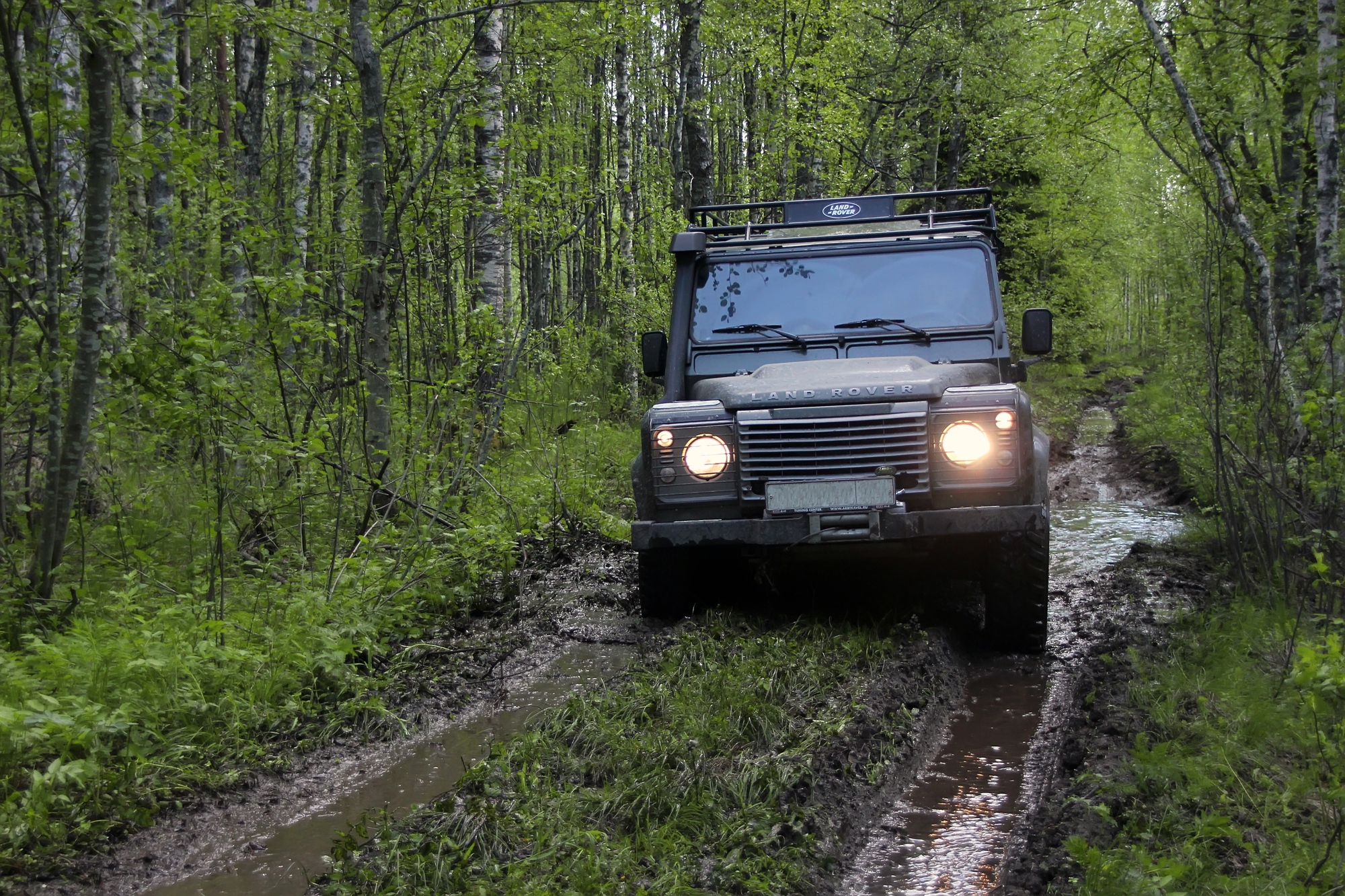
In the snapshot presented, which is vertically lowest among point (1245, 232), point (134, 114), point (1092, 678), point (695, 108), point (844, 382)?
point (1092, 678)

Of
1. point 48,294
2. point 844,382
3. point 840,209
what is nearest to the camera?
point 844,382

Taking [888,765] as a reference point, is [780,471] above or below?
above

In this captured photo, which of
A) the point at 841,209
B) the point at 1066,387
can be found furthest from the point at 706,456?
the point at 1066,387

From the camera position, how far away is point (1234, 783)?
3.26 m

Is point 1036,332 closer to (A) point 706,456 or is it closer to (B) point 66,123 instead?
(A) point 706,456

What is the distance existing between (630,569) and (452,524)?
4.11 feet

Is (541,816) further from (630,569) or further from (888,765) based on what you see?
(630,569)

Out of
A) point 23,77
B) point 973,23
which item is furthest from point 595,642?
point 973,23

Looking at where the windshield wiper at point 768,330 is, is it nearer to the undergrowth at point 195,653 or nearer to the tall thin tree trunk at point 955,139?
the undergrowth at point 195,653

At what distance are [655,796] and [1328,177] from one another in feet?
16.4

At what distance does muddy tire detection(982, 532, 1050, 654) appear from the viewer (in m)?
5.09

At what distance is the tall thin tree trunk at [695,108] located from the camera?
11.0 m

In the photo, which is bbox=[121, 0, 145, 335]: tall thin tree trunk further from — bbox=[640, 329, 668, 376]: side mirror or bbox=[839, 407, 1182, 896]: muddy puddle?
bbox=[839, 407, 1182, 896]: muddy puddle

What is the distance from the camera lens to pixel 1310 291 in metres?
5.66
